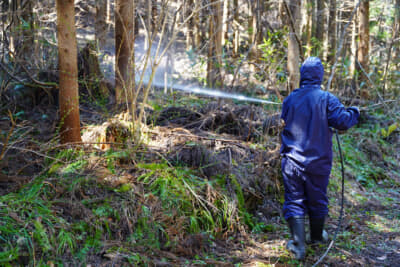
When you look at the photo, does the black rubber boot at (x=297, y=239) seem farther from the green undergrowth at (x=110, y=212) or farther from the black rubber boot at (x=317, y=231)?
the green undergrowth at (x=110, y=212)

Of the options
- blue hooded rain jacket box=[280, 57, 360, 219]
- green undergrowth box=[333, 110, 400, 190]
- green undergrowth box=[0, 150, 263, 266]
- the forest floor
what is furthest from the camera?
green undergrowth box=[333, 110, 400, 190]

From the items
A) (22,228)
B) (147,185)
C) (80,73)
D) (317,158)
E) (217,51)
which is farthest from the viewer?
(217,51)

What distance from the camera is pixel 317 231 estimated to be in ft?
12.2

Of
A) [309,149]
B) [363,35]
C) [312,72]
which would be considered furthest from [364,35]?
[309,149]

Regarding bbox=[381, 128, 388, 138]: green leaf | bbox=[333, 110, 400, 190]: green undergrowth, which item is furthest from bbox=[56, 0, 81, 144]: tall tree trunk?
bbox=[381, 128, 388, 138]: green leaf

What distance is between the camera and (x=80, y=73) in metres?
7.52

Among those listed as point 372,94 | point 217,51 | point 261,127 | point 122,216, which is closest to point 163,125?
point 261,127

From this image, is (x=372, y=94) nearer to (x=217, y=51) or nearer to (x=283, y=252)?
(x=217, y=51)

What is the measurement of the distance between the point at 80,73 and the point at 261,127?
4.36 m

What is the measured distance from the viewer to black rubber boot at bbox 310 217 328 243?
3688mm

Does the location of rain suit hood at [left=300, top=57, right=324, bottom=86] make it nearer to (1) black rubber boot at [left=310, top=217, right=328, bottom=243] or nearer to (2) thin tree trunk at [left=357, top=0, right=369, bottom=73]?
(1) black rubber boot at [left=310, top=217, right=328, bottom=243]

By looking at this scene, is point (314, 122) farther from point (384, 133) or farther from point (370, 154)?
point (384, 133)

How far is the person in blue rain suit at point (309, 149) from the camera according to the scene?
3.52 meters

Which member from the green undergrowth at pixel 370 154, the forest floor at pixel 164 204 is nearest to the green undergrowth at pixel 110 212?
the forest floor at pixel 164 204
